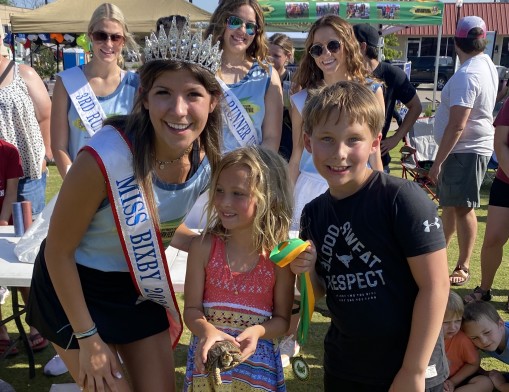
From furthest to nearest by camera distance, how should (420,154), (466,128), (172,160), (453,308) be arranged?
(420,154) → (466,128) → (453,308) → (172,160)

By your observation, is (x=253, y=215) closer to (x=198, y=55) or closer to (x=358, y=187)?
(x=358, y=187)

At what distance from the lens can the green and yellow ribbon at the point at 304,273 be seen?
1706 millimetres

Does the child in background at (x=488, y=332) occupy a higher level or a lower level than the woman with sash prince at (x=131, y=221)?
lower

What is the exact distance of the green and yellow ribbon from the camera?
1706 mm

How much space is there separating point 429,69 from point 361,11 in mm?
16002

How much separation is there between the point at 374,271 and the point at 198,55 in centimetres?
90

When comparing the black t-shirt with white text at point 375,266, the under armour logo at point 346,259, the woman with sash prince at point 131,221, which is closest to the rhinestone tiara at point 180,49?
the woman with sash prince at point 131,221

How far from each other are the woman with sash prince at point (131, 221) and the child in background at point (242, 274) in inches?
4.0

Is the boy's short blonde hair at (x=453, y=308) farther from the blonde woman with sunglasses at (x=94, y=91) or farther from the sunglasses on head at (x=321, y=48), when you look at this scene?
the blonde woman with sunglasses at (x=94, y=91)

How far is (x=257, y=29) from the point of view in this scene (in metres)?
3.41

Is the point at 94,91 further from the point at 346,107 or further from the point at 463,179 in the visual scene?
the point at 463,179

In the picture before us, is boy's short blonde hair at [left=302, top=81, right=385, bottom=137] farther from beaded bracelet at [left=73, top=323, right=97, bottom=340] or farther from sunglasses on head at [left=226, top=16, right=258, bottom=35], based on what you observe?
sunglasses on head at [left=226, top=16, right=258, bottom=35]

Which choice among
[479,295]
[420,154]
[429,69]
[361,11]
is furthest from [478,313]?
[429,69]

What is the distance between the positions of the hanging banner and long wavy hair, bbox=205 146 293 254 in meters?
12.1
